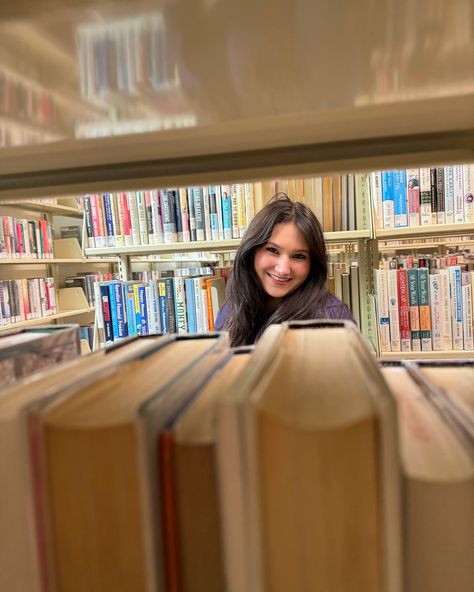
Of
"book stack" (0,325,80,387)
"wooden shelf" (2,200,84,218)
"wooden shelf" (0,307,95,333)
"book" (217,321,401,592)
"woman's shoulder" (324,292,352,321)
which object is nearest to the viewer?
"book" (217,321,401,592)

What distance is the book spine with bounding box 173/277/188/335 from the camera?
2275 mm

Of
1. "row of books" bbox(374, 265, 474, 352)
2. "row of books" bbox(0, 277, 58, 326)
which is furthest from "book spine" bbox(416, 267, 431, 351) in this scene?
"row of books" bbox(0, 277, 58, 326)

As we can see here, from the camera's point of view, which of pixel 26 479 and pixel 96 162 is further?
pixel 96 162

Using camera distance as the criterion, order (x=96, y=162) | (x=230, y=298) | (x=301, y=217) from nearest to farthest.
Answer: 1. (x=96, y=162)
2. (x=301, y=217)
3. (x=230, y=298)

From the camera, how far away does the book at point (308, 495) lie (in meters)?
0.27

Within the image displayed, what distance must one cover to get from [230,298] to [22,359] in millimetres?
1280

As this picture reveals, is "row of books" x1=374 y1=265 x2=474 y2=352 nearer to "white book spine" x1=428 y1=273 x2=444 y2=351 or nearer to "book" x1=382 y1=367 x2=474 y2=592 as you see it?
"white book spine" x1=428 y1=273 x2=444 y2=351

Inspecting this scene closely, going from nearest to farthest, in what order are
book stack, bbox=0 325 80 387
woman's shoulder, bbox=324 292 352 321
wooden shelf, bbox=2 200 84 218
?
book stack, bbox=0 325 80 387 < woman's shoulder, bbox=324 292 352 321 < wooden shelf, bbox=2 200 84 218

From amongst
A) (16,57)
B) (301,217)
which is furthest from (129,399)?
(301,217)

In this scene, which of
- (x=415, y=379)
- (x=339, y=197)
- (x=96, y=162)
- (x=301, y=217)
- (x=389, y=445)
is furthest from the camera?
(x=339, y=197)

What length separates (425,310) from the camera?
2.00 m

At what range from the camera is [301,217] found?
1.63 metres

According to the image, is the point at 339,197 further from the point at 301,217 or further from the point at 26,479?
the point at 26,479

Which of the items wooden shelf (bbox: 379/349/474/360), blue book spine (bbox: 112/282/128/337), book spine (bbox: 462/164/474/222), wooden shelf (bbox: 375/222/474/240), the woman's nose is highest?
book spine (bbox: 462/164/474/222)
